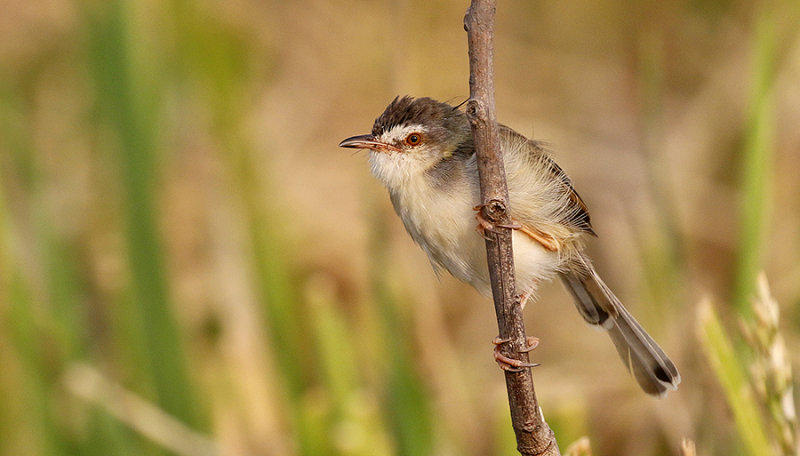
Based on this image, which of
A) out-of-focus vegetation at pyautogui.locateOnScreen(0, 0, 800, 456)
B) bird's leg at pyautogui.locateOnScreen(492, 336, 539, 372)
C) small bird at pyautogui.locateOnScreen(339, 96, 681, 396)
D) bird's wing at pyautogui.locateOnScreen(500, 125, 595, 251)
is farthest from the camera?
out-of-focus vegetation at pyautogui.locateOnScreen(0, 0, 800, 456)

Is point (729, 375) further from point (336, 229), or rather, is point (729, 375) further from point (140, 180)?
point (336, 229)

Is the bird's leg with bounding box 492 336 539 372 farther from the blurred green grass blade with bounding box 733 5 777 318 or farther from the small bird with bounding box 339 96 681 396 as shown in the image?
the blurred green grass blade with bounding box 733 5 777 318

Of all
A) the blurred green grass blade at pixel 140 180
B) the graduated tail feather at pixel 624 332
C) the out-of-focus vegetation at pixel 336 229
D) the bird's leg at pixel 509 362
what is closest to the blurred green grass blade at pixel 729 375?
the out-of-focus vegetation at pixel 336 229

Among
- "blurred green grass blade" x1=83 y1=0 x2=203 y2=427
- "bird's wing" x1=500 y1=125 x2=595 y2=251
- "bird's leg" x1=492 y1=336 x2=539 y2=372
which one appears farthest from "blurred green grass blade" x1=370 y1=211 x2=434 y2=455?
"bird's leg" x1=492 y1=336 x2=539 y2=372

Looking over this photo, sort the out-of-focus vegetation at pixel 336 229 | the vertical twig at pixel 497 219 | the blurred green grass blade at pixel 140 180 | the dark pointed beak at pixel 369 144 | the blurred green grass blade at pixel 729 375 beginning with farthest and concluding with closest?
the blurred green grass blade at pixel 140 180
the out-of-focus vegetation at pixel 336 229
the dark pointed beak at pixel 369 144
the blurred green grass blade at pixel 729 375
the vertical twig at pixel 497 219

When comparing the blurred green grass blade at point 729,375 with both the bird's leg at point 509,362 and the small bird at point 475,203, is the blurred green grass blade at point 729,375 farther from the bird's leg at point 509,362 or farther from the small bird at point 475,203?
the small bird at point 475,203

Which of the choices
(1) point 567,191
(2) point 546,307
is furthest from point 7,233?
(2) point 546,307

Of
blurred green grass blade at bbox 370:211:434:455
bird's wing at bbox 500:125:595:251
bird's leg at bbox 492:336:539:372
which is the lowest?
blurred green grass blade at bbox 370:211:434:455
